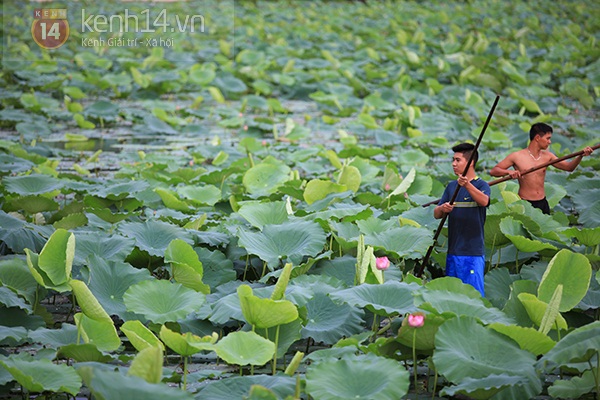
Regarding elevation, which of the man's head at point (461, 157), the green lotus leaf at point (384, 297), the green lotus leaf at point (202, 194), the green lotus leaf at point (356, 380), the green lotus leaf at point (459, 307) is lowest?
the green lotus leaf at point (202, 194)

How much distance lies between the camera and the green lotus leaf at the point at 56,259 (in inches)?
109

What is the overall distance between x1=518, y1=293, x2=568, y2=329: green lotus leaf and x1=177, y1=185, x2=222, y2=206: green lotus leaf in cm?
210

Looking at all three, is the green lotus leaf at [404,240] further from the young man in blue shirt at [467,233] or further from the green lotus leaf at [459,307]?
the green lotus leaf at [459,307]

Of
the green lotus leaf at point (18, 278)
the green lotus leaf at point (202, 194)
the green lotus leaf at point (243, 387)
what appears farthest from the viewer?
the green lotus leaf at point (202, 194)

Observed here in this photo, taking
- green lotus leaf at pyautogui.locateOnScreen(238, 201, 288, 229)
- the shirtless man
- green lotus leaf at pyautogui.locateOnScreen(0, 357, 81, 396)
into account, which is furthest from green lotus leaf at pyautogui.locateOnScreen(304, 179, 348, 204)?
green lotus leaf at pyautogui.locateOnScreen(0, 357, 81, 396)

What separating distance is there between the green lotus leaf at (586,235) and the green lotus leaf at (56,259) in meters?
1.93

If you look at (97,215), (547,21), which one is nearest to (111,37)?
(547,21)

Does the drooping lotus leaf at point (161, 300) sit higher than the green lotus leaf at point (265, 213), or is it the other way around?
the green lotus leaf at point (265, 213)

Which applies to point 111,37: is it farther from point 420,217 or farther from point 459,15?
point 420,217

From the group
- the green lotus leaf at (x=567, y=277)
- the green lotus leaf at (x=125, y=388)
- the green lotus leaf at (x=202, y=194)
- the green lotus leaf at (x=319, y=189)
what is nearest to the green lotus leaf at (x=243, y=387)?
the green lotus leaf at (x=125, y=388)

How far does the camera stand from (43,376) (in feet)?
6.95

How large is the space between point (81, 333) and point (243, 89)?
247 inches

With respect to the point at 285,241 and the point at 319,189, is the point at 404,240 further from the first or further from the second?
the point at 319,189

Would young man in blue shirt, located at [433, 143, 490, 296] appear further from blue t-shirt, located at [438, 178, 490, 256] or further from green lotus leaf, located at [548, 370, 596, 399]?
green lotus leaf, located at [548, 370, 596, 399]
